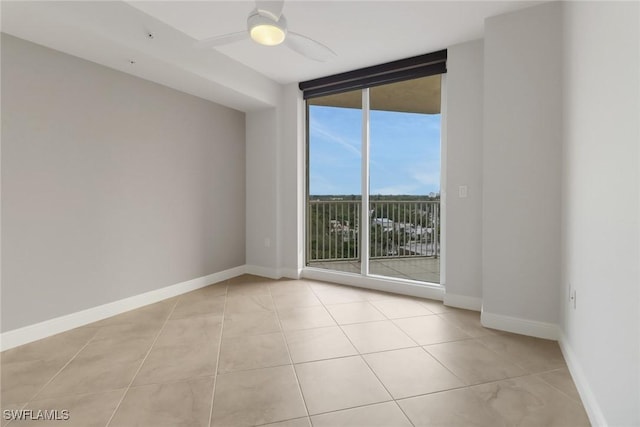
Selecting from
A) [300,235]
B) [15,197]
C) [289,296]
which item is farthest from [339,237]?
[15,197]

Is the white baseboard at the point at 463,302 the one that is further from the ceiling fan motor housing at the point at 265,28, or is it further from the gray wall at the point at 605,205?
the ceiling fan motor housing at the point at 265,28

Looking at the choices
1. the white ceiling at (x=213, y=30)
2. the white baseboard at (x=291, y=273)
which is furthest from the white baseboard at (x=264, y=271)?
the white ceiling at (x=213, y=30)

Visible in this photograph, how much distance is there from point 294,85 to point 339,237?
218 cm

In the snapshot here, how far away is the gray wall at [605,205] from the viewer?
110cm

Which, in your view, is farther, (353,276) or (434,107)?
(353,276)

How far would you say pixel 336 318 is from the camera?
2.68 m

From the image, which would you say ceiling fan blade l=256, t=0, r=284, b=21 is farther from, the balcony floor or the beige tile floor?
the balcony floor

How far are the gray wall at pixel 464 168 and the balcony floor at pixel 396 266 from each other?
0.90 metres

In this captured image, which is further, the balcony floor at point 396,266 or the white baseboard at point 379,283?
the balcony floor at point 396,266

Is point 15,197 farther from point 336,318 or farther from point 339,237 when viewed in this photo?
point 339,237

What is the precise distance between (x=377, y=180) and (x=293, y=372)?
2.55 meters

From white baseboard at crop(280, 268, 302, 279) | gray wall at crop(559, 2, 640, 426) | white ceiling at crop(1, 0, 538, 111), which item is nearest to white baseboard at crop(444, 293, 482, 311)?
gray wall at crop(559, 2, 640, 426)
